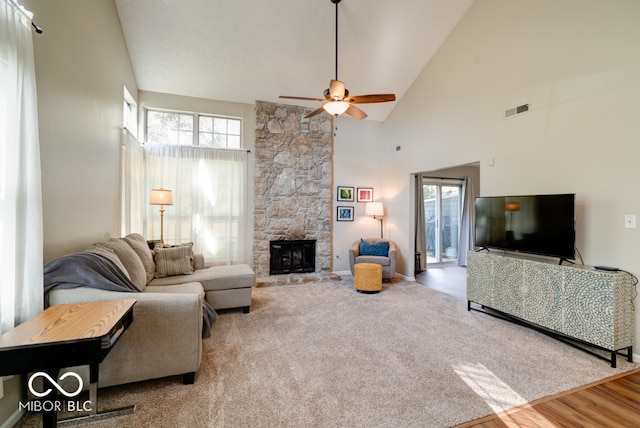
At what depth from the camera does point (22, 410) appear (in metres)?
1.72

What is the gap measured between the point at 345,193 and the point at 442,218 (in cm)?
275

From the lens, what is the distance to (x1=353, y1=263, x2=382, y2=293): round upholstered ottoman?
4.44m

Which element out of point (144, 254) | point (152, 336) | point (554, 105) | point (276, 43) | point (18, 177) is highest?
point (276, 43)

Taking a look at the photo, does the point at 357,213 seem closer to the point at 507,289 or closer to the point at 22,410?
the point at 507,289

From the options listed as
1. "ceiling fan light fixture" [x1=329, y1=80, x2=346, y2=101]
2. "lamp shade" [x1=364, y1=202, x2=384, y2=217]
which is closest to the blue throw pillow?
"lamp shade" [x1=364, y1=202, x2=384, y2=217]

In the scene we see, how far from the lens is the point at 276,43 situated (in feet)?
14.0

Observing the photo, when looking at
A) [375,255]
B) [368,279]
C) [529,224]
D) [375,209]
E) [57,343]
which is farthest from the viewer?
[375,209]

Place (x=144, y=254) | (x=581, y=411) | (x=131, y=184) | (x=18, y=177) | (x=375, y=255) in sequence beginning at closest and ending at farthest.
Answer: (x=18, y=177), (x=581, y=411), (x=144, y=254), (x=131, y=184), (x=375, y=255)

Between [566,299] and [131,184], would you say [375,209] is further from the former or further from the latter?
[131,184]

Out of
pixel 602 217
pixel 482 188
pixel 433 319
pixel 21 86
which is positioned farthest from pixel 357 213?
pixel 21 86

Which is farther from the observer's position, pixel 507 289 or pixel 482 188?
pixel 482 188

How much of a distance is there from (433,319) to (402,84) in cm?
422

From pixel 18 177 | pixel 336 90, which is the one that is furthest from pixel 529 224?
pixel 18 177
